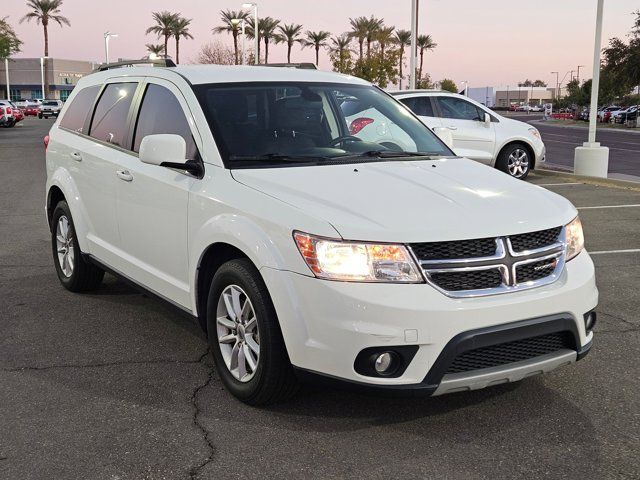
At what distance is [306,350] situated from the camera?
3508 millimetres

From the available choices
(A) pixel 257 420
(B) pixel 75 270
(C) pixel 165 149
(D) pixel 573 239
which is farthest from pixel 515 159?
(A) pixel 257 420

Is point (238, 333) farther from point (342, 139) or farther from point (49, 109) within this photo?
point (49, 109)

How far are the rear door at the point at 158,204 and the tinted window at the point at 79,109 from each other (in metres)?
1.15

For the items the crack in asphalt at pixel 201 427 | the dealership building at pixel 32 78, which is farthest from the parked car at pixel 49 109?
the crack in asphalt at pixel 201 427

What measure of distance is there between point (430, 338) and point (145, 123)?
2.72m

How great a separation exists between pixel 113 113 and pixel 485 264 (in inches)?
132

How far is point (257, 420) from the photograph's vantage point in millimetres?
3852

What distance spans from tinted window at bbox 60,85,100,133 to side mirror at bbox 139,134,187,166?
6.87 feet

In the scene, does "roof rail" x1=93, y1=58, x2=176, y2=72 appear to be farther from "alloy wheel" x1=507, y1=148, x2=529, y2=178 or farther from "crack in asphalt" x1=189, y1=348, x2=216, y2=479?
"alloy wheel" x1=507, y1=148, x2=529, y2=178

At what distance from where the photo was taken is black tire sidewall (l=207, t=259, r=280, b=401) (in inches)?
144

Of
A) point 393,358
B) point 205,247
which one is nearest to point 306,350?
point 393,358

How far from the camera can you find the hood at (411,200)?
136 inches

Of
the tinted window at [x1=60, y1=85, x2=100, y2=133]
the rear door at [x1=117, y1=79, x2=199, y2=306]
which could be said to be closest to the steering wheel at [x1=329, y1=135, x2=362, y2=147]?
the rear door at [x1=117, y1=79, x2=199, y2=306]

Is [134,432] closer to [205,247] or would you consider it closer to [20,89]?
[205,247]
